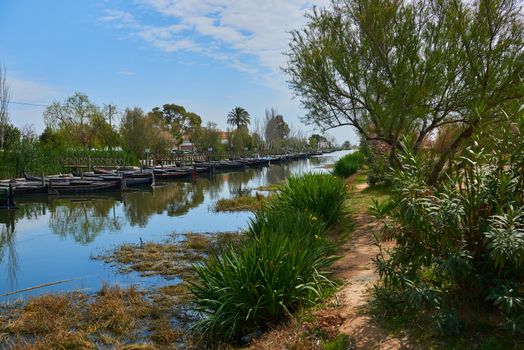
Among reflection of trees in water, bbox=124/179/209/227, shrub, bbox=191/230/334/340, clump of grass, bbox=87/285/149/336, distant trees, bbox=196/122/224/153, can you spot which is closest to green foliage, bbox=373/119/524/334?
shrub, bbox=191/230/334/340

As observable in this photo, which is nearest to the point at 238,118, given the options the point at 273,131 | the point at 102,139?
the point at 273,131

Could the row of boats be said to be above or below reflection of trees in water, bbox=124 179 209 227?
above

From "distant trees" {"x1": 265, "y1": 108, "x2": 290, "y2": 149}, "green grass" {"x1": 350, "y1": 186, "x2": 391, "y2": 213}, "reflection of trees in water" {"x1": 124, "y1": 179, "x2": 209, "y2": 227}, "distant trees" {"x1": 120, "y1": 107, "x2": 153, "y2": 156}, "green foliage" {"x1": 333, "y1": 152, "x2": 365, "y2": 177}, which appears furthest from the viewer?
"distant trees" {"x1": 265, "y1": 108, "x2": 290, "y2": 149}

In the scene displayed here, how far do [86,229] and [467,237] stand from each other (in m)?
17.1

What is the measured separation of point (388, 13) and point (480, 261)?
9.23m

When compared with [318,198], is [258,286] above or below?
below

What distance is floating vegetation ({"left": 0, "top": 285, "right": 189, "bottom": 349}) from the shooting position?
6.85 metres

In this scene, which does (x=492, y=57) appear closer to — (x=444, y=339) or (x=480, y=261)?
(x=480, y=261)

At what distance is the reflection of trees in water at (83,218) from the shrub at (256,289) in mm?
11207

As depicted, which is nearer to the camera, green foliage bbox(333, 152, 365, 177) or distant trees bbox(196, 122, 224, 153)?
green foliage bbox(333, 152, 365, 177)

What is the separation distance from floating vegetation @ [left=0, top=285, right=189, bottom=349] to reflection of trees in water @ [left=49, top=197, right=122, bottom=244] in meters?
7.59

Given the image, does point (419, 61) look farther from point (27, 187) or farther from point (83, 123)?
point (83, 123)

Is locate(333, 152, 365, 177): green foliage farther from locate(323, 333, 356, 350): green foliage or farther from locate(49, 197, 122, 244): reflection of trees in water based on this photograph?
locate(323, 333, 356, 350): green foliage

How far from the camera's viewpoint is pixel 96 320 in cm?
787
